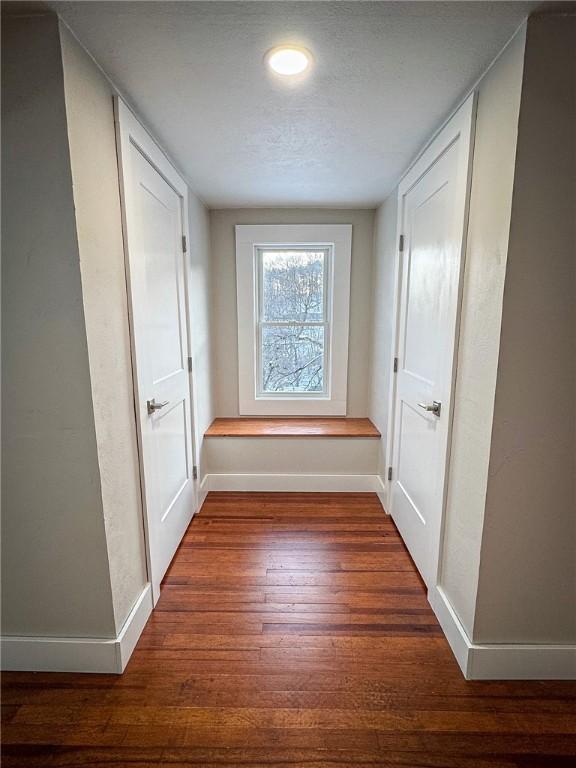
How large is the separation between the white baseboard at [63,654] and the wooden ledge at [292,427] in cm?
145

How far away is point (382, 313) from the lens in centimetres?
259

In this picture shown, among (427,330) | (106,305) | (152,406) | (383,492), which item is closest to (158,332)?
(152,406)

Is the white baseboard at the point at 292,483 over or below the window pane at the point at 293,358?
below

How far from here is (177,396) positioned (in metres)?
2.04

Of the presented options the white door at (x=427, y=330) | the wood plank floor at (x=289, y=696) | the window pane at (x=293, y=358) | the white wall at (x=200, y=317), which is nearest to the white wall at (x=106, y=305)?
the wood plank floor at (x=289, y=696)

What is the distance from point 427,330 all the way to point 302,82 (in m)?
1.15

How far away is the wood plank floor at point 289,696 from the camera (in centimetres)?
110

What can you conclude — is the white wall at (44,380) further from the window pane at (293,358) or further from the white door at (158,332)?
the window pane at (293,358)

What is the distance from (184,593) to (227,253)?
2.37 metres

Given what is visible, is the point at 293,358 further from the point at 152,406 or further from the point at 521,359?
the point at 521,359

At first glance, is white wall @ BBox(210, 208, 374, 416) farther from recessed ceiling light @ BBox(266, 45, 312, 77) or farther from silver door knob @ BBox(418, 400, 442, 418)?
recessed ceiling light @ BBox(266, 45, 312, 77)

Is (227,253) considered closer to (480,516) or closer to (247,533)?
(247,533)

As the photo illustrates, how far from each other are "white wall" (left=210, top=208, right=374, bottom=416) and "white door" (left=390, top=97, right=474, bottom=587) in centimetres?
73

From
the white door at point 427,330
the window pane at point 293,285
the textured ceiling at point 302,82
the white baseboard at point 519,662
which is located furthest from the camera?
the window pane at point 293,285
